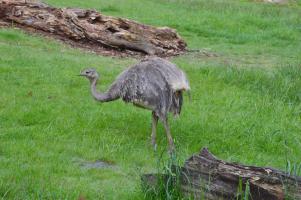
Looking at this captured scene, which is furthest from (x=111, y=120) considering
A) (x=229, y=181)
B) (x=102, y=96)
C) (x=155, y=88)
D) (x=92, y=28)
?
(x=92, y=28)

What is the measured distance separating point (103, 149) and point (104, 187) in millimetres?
1313

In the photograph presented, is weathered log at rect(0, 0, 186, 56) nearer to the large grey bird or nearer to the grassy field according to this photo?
the grassy field

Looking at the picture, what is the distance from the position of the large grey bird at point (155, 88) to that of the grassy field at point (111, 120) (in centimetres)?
50

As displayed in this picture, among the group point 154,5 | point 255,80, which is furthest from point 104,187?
point 154,5

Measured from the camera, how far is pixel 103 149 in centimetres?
801

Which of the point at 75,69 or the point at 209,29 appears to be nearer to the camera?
the point at 75,69

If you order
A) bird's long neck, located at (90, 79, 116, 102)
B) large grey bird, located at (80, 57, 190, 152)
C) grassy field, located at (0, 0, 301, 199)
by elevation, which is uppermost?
large grey bird, located at (80, 57, 190, 152)

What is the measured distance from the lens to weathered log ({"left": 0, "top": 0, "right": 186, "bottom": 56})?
1395 centimetres

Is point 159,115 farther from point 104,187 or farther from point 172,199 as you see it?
point 172,199

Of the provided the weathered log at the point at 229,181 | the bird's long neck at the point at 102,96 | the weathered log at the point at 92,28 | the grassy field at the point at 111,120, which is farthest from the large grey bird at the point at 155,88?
the weathered log at the point at 92,28

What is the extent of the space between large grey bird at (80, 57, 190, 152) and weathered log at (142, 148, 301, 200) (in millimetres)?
2178

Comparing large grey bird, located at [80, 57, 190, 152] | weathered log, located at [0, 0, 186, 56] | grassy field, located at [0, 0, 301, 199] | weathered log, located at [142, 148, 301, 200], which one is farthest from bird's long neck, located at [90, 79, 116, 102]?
weathered log, located at [0, 0, 186, 56]

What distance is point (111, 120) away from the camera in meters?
9.20

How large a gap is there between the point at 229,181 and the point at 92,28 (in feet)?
29.8
